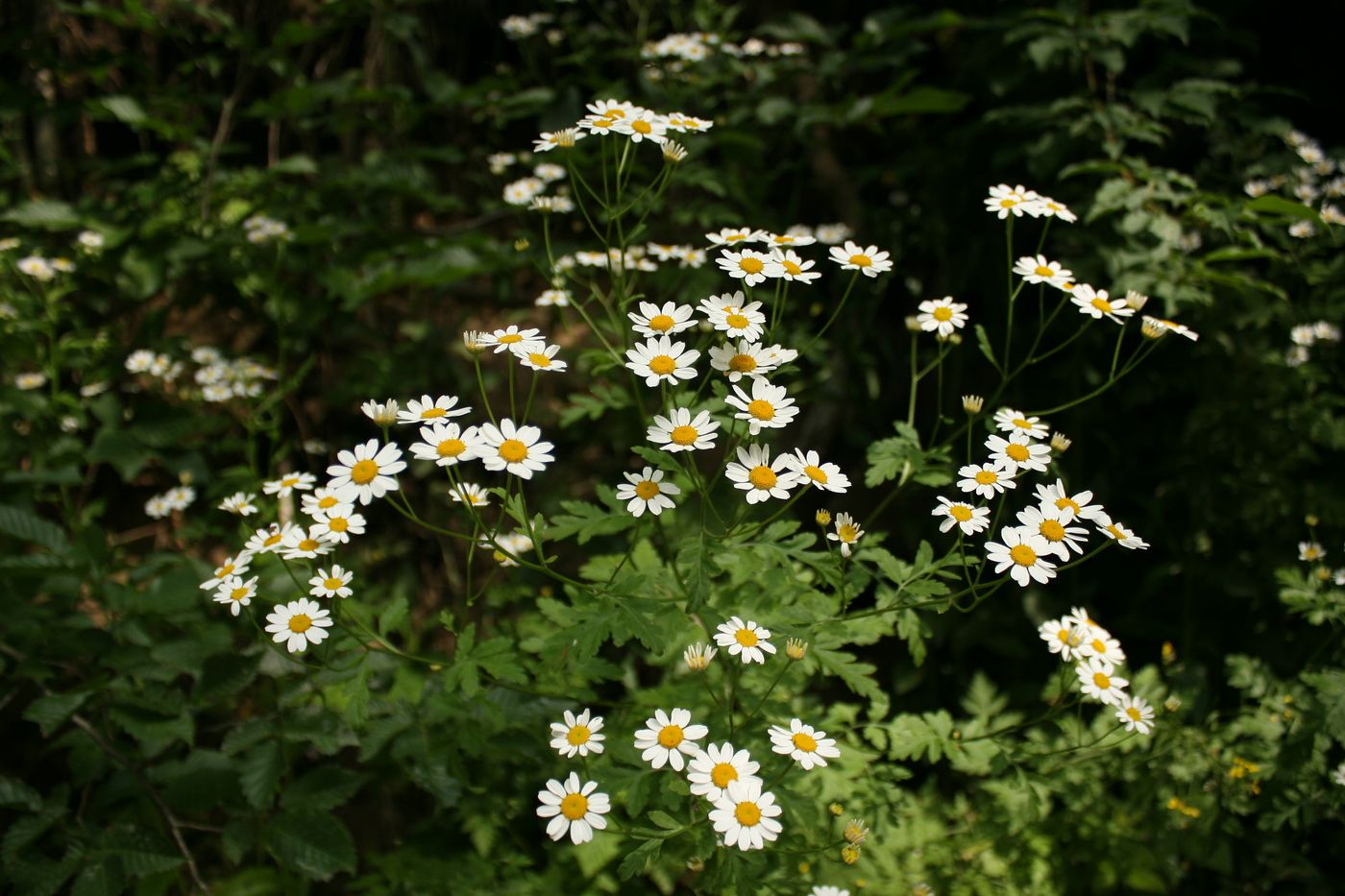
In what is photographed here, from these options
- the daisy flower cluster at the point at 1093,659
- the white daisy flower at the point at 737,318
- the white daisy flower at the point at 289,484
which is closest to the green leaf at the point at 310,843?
the white daisy flower at the point at 289,484

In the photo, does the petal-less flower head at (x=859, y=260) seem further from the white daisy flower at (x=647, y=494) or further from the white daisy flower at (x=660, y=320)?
the white daisy flower at (x=647, y=494)

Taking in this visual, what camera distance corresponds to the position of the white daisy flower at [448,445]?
1.12 meters

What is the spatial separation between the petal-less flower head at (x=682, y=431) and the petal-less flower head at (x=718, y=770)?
1.28 ft

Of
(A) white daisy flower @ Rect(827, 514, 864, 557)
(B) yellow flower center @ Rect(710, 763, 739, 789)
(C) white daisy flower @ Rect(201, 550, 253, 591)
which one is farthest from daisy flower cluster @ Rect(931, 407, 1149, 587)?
(C) white daisy flower @ Rect(201, 550, 253, 591)

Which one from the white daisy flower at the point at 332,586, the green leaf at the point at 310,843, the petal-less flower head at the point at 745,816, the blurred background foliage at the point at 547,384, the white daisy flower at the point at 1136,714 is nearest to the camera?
the petal-less flower head at the point at 745,816

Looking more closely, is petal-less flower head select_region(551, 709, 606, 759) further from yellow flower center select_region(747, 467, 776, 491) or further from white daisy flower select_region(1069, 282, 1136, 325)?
white daisy flower select_region(1069, 282, 1136, 325)

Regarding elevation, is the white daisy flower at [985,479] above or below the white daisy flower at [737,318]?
below

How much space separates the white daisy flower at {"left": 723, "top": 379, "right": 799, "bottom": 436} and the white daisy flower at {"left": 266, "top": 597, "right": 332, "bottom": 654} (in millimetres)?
690

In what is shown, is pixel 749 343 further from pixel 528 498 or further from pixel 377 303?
pixel 377 303

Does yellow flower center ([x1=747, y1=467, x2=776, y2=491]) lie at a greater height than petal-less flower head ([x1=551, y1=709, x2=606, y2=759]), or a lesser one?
greater

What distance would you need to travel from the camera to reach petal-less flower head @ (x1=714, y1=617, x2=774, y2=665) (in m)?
1.19

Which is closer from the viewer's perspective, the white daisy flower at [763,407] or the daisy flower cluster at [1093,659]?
the white daisy flower at [763,407]

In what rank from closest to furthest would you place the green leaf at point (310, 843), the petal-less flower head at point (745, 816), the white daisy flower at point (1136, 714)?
the petal-less flower head at point (745, 816), the white daisy flower at point (1136, 714), the green leaf at point (310, 843)

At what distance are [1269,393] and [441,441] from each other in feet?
6.52
